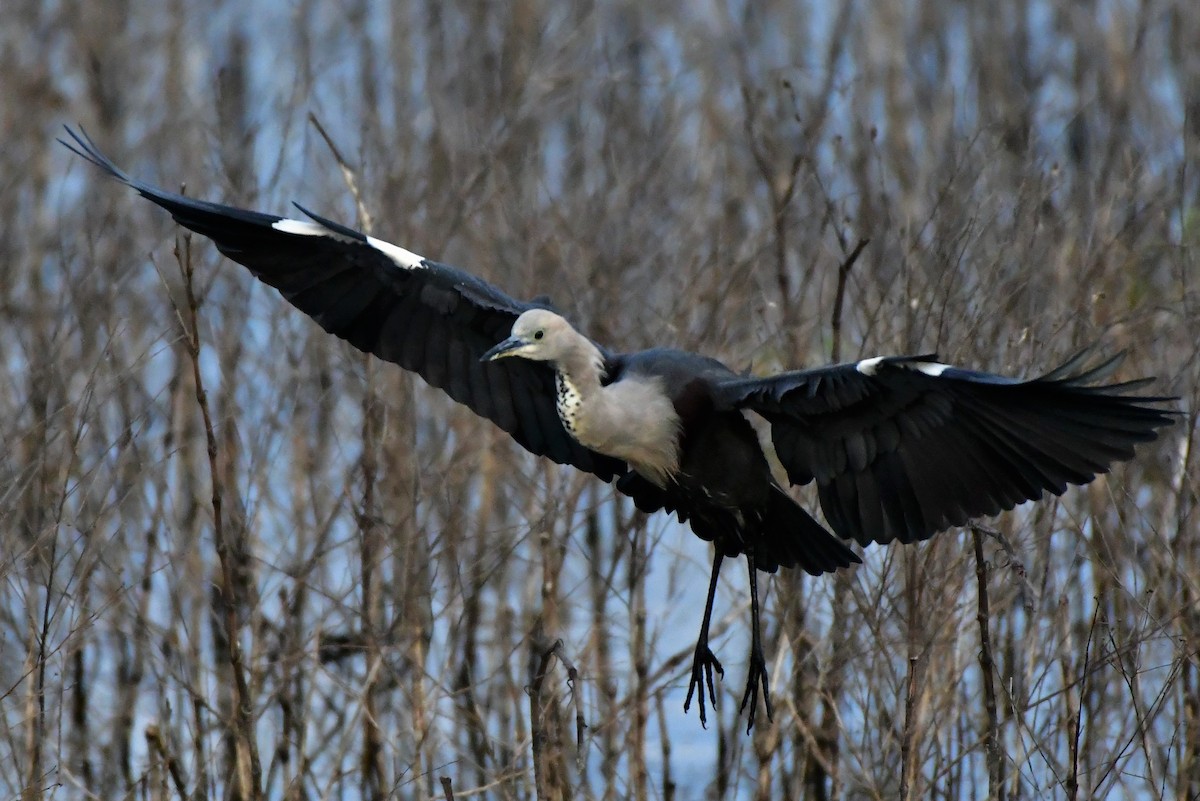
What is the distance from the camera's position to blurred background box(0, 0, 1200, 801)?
19.6 ft

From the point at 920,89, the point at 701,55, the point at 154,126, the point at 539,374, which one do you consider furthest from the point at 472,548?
the point at 920,89

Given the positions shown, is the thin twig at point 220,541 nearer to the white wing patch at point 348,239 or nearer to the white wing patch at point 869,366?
the white wing patch at point 348,239

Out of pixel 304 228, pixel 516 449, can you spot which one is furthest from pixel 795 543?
pixel 516 449

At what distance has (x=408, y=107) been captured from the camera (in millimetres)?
9531

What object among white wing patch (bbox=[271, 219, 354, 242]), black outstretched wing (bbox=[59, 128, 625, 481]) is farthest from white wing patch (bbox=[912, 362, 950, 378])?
white wing patch (bbox=[271, 219, 354, 242])

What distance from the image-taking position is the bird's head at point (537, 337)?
5578mm

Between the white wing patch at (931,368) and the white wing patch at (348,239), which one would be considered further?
the white wing patch at (348,239)

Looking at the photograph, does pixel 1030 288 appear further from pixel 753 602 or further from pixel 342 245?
pixel 342 245

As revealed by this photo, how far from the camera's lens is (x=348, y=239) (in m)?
5.96

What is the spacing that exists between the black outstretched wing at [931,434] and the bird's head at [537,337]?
0.58 meters

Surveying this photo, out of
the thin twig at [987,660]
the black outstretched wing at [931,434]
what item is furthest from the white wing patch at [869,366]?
the thin twig at [987,660]

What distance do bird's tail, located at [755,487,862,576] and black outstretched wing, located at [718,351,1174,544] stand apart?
0.23 m

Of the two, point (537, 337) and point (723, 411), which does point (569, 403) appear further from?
point (723, 411)

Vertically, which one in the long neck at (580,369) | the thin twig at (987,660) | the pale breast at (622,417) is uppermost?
the long neck at (580,369)
